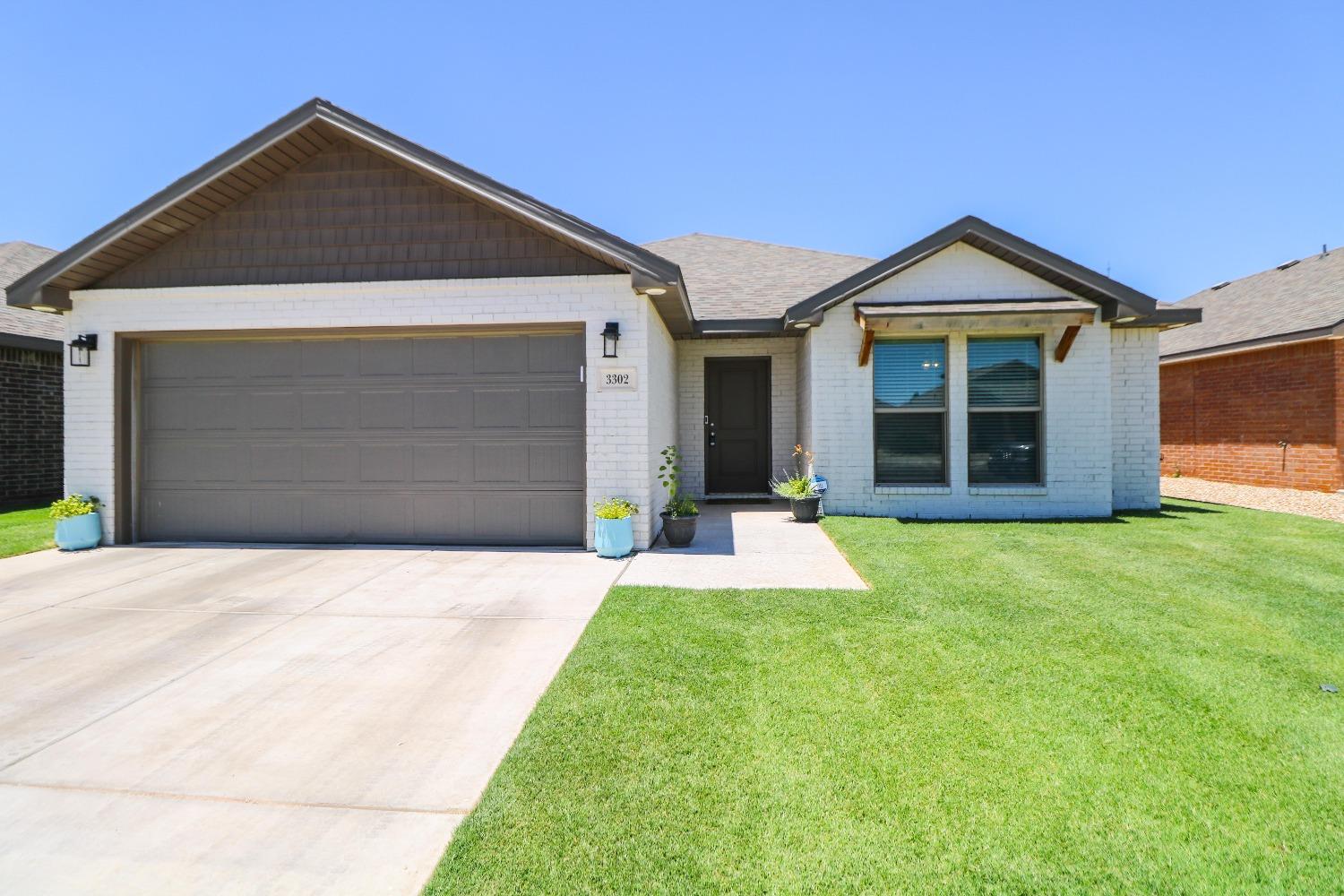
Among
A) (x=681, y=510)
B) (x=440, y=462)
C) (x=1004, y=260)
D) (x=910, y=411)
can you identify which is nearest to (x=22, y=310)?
(x=440, y=462)

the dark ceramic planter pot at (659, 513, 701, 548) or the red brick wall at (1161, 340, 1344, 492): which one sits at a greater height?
the red brick wall at (1161, 340, 1344, 492)

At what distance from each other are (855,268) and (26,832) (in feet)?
40.9

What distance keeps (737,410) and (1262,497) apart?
362 inches

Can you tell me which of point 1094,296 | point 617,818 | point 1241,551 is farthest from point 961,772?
point 1094,296

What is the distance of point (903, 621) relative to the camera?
428 cm

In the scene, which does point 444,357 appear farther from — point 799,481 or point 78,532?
point 799,481

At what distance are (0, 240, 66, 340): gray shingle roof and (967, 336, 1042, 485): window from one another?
44.0 ft

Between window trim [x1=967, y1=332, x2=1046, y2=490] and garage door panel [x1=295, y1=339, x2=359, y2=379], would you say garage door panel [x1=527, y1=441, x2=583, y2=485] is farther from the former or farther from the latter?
window trim [x1=967, y1=332, x2=1046, y2=490]

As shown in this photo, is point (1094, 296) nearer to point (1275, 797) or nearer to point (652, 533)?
point (652, 533)

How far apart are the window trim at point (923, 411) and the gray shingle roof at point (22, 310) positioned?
11989mm

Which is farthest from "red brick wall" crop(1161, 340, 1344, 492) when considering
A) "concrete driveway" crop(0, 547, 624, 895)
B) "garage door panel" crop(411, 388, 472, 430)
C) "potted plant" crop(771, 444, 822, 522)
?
"garage door panel" crop(411, 388, 472, 430)

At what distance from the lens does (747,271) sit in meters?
12.3

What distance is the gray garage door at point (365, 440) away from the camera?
23.0 feet

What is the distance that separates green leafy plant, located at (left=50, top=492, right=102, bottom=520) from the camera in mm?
6992
